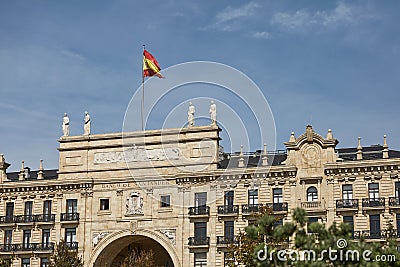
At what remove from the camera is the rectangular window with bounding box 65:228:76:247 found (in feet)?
237

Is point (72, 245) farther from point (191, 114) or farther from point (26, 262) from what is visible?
point (191, 114)

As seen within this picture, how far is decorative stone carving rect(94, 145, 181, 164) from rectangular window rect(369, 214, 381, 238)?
17.3 meters

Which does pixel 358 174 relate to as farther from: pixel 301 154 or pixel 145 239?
pixel 145 239

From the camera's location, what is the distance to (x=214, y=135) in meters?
69.8

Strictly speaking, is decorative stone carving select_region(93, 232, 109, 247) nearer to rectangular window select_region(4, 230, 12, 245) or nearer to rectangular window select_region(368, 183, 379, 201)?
rectangular window select_region(4, 230, 12, 245)

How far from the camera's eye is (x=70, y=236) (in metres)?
72.4

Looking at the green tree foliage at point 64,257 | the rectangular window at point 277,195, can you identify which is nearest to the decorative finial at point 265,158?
the rectangular window at point 277,195

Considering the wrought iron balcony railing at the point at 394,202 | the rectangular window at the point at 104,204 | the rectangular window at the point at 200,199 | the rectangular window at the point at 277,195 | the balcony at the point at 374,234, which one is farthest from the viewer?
the rectangular window at the point at 104,204

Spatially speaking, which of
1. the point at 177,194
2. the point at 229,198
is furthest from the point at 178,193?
the point at 229,198

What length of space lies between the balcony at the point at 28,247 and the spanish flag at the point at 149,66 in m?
17.5

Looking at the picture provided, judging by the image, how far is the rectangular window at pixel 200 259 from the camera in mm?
68562

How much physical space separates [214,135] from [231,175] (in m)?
3.78

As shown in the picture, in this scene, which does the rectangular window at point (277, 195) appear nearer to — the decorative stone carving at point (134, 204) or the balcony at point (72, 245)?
the decorative stone carving at point (134, 204)

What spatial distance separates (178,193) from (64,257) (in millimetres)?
11029
